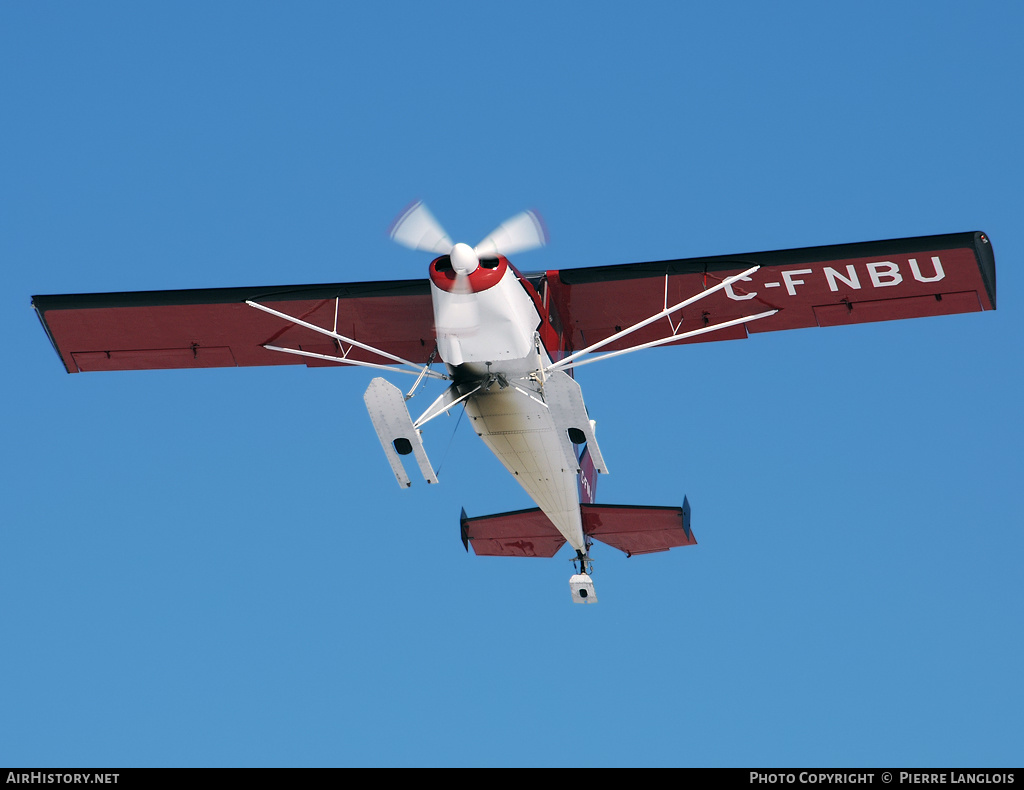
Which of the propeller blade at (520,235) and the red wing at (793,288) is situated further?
the red wing at (793,288)

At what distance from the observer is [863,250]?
15953mm

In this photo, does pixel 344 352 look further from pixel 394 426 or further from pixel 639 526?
pixel 639 526

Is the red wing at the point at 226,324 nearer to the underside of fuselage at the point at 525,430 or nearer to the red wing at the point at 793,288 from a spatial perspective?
the underside of fuselage at the point at 525,430

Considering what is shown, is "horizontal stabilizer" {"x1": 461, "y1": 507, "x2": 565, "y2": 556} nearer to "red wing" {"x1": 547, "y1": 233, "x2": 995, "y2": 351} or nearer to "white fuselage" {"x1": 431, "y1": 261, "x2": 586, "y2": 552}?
"white fuselage" {"x1": 431, "y1": 261, "x2": 586, "y2": 552}

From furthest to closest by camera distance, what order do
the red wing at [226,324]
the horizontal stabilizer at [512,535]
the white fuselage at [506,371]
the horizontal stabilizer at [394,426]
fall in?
the horizontal stabilizer at [512,535] < the red wing at [226,324] < the horizontal stabilizer at [394,426] < the white fuselage at [506,371]

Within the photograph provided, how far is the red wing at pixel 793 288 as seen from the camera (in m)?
16.0

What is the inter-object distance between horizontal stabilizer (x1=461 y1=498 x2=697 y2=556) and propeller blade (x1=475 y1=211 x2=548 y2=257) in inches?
184

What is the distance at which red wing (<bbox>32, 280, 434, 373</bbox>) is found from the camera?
1670 centimetres

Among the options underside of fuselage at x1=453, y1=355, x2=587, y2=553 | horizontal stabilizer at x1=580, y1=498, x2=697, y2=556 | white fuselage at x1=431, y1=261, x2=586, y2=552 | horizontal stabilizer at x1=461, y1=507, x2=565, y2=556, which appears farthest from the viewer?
horizontal stabilizer at x1=461, y1=507, x2=565, y2=556

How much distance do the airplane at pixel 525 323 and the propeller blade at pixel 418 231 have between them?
2cm

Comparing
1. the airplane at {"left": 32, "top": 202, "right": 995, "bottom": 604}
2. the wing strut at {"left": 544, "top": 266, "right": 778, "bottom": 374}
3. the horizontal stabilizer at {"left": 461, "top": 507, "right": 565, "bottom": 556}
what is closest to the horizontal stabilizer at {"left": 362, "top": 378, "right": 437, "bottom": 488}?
the airplane at {"left": 32, "top": 202, "right": 995, "bottom": 604}

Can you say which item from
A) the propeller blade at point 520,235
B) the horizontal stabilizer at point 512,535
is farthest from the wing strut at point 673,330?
the horizontal stabilizer at point 512,535
